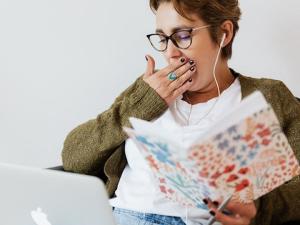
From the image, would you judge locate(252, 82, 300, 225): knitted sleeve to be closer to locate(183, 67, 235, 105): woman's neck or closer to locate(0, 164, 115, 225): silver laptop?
locate(183, 67, 235, 105): woman's neck

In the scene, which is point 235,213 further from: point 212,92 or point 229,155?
point 212,92

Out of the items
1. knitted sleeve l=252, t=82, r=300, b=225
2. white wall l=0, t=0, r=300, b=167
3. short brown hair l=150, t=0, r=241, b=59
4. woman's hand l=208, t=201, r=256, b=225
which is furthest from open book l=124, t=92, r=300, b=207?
white wall l=0, t=0, r=300, b=167

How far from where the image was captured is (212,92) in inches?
53.4

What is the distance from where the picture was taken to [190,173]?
85 cm

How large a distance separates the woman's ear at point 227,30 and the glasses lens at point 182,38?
112 millimetres

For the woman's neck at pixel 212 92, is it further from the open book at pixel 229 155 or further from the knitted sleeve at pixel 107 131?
the open book at pixel 229 155

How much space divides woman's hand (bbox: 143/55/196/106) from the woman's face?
0.02 m

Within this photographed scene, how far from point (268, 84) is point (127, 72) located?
60cm

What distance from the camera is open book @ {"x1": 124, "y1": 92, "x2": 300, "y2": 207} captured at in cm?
77

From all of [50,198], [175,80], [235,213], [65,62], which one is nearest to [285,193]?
[235,213]

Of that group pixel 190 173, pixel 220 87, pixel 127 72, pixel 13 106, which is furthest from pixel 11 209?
pixel 13 106

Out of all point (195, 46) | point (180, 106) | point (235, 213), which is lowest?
point (235, 213)

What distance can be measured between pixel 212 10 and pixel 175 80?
208 millimetres

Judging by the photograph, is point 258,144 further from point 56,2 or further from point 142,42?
point 56,2
